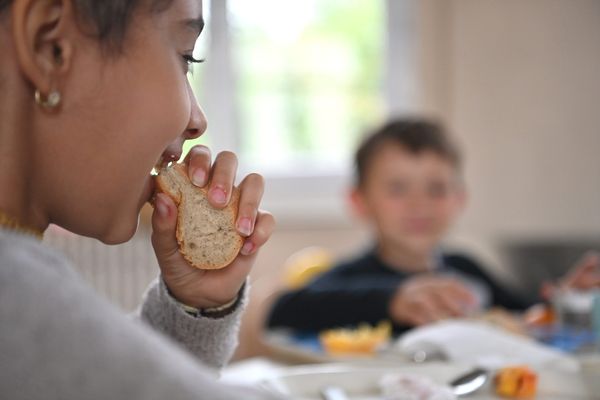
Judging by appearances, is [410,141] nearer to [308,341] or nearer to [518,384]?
[308,341]

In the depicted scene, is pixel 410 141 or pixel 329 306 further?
pixel 410 141

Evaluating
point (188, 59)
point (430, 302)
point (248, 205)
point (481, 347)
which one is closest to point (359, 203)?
point (430, 302)

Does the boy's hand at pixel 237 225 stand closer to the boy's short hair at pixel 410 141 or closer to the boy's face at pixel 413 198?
the boy's face at pixel 413 198

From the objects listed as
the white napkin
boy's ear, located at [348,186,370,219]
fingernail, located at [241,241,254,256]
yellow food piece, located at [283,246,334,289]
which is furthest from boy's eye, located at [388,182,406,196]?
fingernail, located at [241,241,254,256]

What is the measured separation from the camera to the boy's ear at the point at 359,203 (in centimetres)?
214

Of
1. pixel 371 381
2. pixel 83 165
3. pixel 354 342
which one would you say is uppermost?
pixel 83 165

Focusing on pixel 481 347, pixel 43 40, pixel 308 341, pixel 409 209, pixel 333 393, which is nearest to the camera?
pixel 43 40

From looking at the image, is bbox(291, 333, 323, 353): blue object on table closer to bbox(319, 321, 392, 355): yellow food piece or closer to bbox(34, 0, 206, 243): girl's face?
bbox(319, 321, 392, 355): yellow food piece

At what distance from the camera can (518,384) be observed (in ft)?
2.92

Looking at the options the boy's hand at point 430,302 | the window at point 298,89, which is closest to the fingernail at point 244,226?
the boy's hand at point 430,302

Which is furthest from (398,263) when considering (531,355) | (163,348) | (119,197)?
(163,348)

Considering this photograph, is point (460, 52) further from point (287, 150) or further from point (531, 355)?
point (531, 355)

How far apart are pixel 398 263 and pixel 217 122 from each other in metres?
1.41

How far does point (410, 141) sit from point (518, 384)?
1248 millimetres
